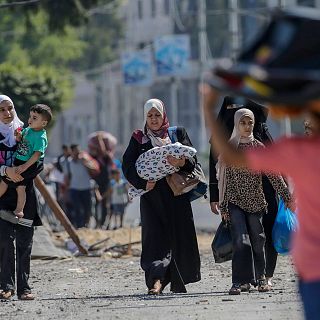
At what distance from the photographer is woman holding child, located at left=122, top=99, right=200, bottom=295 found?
1232cm

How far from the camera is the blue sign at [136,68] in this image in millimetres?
57000

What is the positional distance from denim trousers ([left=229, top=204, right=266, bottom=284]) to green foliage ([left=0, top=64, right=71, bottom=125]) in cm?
2337

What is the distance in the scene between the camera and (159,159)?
1222cm

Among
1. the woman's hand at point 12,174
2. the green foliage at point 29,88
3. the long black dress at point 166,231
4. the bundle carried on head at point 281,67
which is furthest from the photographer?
the green foliage at point 29,88

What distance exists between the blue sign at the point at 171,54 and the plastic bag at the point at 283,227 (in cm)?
4276

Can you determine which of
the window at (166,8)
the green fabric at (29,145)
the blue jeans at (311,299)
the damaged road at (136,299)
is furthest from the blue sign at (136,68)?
the blue jeans at (311,299)

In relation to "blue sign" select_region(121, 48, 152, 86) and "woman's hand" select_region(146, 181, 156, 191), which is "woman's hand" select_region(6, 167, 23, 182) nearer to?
"woman's hand" select_region(146, 181, 156, 191)

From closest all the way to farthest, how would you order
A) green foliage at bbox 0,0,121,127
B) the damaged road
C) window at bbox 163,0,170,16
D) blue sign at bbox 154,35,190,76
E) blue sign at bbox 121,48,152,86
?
the damaged road < green foliage at bbox 0,0,121,127 < blue sign at bbox 154,35,190,76 < blue sign at bbox 121,48,152,86 < window at bbox 163,0,170,16

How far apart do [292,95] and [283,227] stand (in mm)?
6196

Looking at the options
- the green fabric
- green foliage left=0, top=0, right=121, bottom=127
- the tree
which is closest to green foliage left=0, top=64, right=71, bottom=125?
green foliage left=0, top=0, right=121, bottom=127

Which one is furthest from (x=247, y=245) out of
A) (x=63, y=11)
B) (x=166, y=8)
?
(x=166, y=8)

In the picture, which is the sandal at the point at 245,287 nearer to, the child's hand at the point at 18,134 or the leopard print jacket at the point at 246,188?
the leopard print jacket at the point at 246,188

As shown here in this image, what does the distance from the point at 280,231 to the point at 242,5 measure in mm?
67925

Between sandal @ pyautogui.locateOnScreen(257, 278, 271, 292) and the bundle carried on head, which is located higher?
the bundle carried on head
